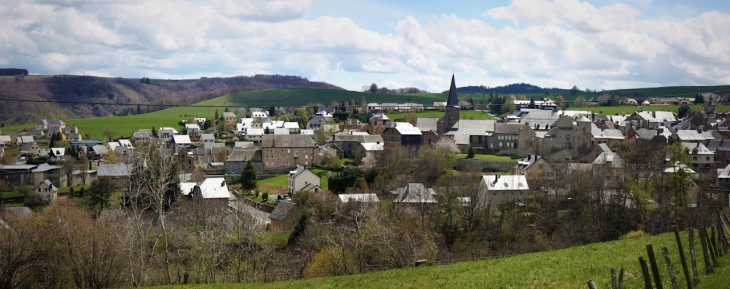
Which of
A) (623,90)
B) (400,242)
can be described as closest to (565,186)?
(400,242)

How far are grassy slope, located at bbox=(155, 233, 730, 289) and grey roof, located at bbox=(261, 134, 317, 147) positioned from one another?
49.6 m

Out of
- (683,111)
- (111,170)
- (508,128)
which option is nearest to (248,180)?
(111,170)

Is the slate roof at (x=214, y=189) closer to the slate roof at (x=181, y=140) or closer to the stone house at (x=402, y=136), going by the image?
the stone house at (x=402, y=136)

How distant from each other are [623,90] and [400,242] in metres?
135

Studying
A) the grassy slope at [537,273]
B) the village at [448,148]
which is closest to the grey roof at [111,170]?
the village at [448,148]

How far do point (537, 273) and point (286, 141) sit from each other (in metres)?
55.4

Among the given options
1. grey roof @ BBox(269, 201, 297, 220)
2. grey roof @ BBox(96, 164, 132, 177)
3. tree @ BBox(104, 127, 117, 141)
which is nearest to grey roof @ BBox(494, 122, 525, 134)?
grey roof @ BBox(269, 201, 297, 220)

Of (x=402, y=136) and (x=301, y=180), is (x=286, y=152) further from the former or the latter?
(x=301, y=180)

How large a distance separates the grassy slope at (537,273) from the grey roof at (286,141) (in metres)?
49.6

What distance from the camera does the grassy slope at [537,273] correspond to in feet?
45.0

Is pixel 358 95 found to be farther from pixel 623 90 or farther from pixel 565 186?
pixel 565 186

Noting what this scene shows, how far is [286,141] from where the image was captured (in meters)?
69.4

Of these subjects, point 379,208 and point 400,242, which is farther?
point 379,208

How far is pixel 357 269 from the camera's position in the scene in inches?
1096
